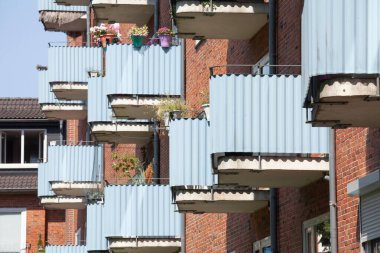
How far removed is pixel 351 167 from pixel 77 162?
21.2m

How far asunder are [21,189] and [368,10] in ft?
141

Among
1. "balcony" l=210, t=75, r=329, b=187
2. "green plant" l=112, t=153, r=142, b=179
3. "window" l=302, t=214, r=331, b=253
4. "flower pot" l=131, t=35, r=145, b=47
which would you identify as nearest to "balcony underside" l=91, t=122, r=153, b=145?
"green plant" l=112, t=153, r=142, b=179

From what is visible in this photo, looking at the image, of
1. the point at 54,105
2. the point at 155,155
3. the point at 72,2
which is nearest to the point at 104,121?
the point at 155,155

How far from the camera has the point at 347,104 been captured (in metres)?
13.5

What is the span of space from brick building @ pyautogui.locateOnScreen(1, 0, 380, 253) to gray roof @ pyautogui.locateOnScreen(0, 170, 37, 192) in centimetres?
1893

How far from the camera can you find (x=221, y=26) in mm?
22125

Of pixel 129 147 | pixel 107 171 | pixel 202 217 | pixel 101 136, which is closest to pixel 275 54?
pixel 202 217

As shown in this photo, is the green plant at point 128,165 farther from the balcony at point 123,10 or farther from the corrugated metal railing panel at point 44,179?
the corrugated metal railing panel at point 44,179

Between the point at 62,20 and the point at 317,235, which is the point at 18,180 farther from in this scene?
the point at 317,235

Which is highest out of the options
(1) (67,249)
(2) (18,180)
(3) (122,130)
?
(3) (122,130)

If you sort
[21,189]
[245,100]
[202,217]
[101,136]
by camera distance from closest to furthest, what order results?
[245,100] < [202,217] < [101,136] < [21,189]

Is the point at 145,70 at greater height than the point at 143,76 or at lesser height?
greater

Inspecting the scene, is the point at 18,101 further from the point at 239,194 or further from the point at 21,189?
the point at 239,194

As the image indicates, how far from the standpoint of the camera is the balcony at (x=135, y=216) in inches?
1050
